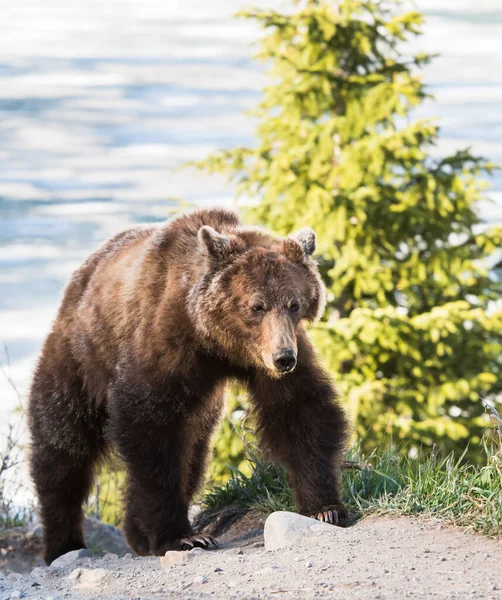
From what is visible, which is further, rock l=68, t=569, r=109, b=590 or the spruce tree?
the spruce tree

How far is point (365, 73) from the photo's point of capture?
15.6 meters

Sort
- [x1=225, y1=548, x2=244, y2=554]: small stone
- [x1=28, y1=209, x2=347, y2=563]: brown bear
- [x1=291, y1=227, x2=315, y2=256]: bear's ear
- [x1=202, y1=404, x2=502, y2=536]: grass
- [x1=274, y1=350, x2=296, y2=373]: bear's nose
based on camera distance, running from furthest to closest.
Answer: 1. [x1=291, y1=227, x2=315, y2=256]: bear's ear
2. [x1=28, y1=209, x2=347, y2=563]: brown bear
3. [x1=225, y1=548, x2=244, y2=554]: small stone
4. [x1=274, y1=350, x2=296, y2=373]: bear's nose
5. [x1=202, y1=404, x2=502, y2=536]: grass

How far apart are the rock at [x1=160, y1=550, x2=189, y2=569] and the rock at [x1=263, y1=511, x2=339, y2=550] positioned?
1.43ft

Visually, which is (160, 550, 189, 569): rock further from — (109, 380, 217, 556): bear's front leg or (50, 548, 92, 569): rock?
(50, 548, 92, 569): rock

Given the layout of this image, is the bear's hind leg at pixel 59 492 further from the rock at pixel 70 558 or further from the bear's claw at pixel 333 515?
the bear's claw at pixel 333 515

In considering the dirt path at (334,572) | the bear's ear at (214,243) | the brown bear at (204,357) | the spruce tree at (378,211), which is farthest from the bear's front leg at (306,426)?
the spruce tree at (378,211)

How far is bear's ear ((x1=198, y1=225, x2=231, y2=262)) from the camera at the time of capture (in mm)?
4891

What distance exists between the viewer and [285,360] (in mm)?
4527

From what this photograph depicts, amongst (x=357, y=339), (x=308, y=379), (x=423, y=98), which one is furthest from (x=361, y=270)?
(x=308, y=379)

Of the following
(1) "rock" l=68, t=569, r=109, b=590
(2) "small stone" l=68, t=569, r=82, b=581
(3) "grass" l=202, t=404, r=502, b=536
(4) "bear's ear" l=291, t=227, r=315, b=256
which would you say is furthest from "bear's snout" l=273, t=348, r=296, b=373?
(2) "small stone" l=68, t=569, r=82, b=581

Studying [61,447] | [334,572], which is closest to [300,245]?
[334,572]

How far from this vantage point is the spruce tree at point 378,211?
13.6 meters

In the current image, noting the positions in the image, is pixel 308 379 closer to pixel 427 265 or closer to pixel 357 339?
pixel 357 339

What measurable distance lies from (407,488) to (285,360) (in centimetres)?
100
